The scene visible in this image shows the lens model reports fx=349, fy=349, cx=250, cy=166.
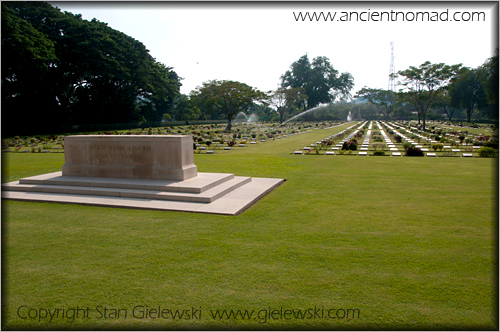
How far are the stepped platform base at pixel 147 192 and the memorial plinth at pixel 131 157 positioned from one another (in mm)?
271

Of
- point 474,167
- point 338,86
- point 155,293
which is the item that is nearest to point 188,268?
point 155,293

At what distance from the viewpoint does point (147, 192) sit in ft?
28.8

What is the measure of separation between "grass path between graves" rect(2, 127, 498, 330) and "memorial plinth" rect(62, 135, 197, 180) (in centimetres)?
221

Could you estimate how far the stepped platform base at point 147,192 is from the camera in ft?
26.3

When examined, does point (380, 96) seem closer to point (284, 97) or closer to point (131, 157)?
point (284, 97)

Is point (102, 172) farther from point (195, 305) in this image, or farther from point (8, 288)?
point (195, 305)

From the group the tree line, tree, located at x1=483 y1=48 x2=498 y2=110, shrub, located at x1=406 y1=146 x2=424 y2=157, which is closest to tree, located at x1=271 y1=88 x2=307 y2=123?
the tree line

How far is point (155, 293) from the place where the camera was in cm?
402

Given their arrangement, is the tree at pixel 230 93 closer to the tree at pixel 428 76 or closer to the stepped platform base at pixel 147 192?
the tree at pixel 428 76

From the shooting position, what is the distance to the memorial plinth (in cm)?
956

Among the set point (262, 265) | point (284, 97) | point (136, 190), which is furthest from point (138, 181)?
point (284, 97)

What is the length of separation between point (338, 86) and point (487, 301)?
105 metres

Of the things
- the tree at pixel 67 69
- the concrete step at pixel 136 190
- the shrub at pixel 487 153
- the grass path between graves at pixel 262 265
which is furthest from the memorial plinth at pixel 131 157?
the tree at pixel 67 69

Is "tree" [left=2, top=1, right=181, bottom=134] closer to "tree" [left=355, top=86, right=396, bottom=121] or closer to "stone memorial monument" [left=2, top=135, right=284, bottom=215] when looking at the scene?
"stone memorial monument" [left=2, top=135, right=284, bottom=215]
